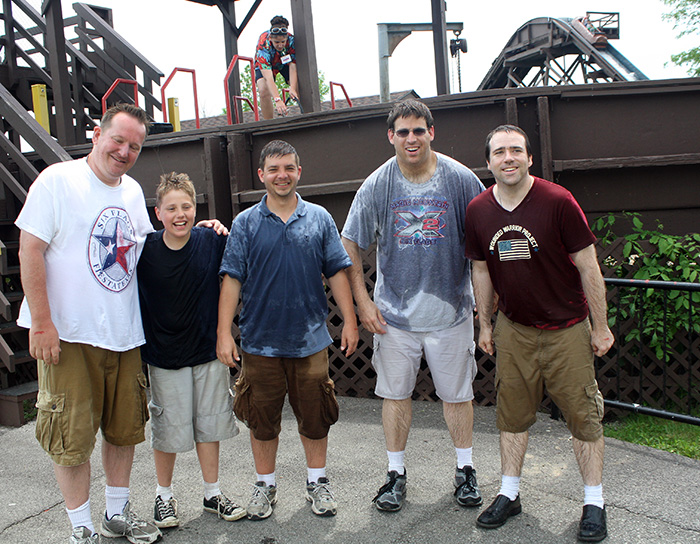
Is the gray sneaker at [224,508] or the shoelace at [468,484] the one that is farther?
the shoelace at [468,484]

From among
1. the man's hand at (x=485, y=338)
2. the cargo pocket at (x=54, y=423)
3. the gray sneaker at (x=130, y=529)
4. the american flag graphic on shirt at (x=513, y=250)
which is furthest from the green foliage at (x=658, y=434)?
the cargo pocket at (x=54, y=423)

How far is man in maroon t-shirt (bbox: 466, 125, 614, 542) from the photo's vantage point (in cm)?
289

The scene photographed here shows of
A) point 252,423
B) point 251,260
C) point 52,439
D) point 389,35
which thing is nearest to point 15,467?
point 52,439

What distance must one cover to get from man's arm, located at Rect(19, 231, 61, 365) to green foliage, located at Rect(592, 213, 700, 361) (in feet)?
13.4

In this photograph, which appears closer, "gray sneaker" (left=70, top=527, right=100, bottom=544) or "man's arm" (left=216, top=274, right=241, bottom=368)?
"gray sneaker" (left=70, top=527, right=100, bottom=544)

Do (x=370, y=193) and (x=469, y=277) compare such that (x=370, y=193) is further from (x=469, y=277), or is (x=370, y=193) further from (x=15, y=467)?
(x=15, y=467)

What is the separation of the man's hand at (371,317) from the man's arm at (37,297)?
5.18 feet

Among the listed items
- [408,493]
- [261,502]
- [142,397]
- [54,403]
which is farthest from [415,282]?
[54,403]

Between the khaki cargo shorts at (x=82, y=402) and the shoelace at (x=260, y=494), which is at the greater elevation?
the khaki cargo shorts at (x=82, y=402)

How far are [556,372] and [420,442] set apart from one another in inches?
63.8

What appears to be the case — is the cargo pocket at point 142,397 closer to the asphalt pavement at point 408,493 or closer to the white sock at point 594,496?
the asphalt pavement at point 408,493

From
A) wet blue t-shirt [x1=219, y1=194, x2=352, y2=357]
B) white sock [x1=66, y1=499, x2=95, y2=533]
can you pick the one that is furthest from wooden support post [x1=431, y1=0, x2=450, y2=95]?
white sock [x1=66, y1=499, x2=95, y2=533]

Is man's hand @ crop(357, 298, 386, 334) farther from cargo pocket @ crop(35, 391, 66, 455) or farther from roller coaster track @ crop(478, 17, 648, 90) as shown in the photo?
roller coaster track @ crop(478, 17, 648, 90)

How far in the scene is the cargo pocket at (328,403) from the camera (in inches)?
126
